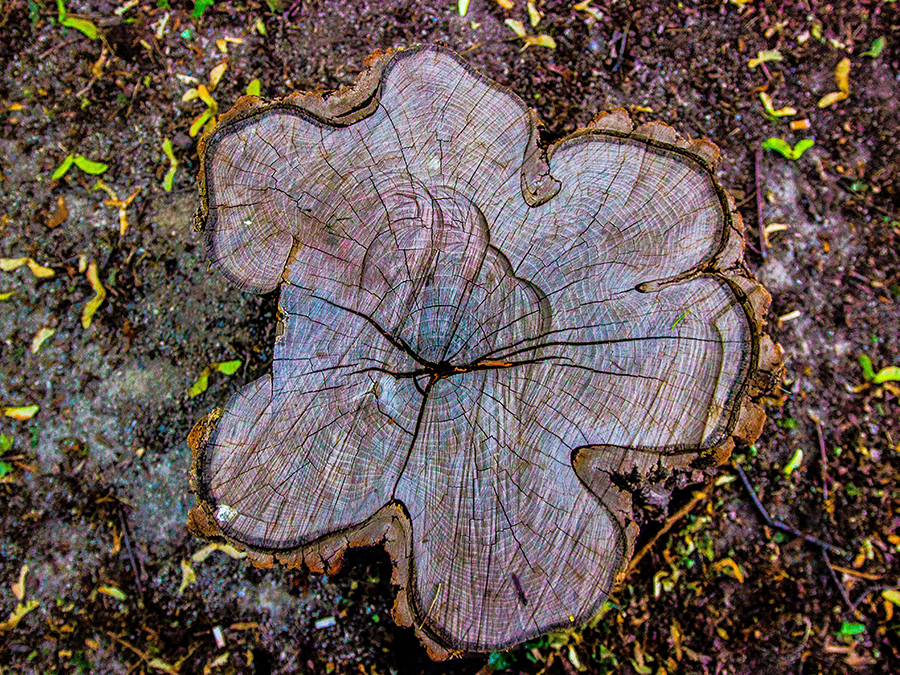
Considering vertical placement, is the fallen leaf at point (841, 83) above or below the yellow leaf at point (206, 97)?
below

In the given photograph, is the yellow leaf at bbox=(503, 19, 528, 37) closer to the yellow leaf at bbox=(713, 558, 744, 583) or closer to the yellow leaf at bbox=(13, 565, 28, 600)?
the yellow leaf at bbox=(713, 558, 744, 583)

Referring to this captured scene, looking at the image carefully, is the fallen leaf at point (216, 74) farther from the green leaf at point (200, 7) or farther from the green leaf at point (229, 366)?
the green leaf at point (229, 366)

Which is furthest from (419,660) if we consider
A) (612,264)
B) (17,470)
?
(17,470)

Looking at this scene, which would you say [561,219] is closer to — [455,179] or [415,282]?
[455,179]

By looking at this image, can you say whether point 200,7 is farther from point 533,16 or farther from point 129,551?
point 129,551

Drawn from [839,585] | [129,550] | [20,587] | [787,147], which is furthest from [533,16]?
[20,587]

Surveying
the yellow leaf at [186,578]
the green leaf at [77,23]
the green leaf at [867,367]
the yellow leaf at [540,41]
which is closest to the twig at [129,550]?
the yellow leaf at [186,578]
